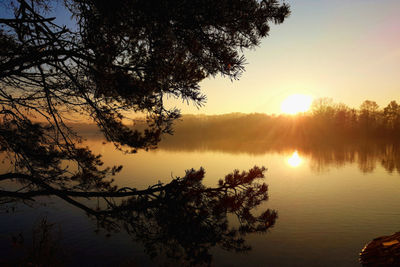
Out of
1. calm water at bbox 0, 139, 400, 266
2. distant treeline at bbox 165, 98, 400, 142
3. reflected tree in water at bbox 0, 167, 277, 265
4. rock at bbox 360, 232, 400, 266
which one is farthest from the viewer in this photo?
distant treeline at bbox 165, 98, 400, 142

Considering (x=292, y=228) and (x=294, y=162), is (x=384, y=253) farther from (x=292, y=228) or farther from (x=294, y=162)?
(x=294, y=162)

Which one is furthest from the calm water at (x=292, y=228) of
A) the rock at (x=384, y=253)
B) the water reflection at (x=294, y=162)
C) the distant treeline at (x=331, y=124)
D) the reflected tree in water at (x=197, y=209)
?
the distant treeline at (x=331, y=124)

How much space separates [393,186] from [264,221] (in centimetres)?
2183

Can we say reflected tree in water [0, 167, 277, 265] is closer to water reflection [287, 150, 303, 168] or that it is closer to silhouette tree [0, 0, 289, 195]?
silhouette tree [0, 0, 289, 195]

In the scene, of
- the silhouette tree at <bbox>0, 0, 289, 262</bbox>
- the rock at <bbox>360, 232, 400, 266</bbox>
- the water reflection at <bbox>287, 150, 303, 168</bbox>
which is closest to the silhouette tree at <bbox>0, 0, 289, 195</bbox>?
the silhouette tree at <bbox>0, 0, 289, 262</bbox>

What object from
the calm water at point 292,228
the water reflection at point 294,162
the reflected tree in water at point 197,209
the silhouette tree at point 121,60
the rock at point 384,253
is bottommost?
the calm water at point 292,228

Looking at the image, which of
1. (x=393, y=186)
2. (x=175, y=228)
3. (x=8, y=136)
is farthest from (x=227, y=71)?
(x=393, y=186)

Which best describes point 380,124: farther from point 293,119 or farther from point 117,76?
point 117,76

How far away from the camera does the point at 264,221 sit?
3.39 meters

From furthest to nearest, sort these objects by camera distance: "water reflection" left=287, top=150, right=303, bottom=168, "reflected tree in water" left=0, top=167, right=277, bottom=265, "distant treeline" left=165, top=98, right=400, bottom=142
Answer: "distant treeline" left=165, top=98, right=400, bottom=142, "water reflection" left=287, top=150, right=303, bottom=168, "reflected tree in water" left=0, top=167, right=277, bottom=265

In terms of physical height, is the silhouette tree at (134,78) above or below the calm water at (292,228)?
above

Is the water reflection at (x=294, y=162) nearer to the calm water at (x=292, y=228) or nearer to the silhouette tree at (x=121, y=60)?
the calm water at (x=292, y=228)

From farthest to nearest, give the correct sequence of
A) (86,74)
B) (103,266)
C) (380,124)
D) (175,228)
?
(380,124)
(103,266)
(86,74)
(175,228)

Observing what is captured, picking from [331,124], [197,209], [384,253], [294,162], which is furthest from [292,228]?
[331,124]
